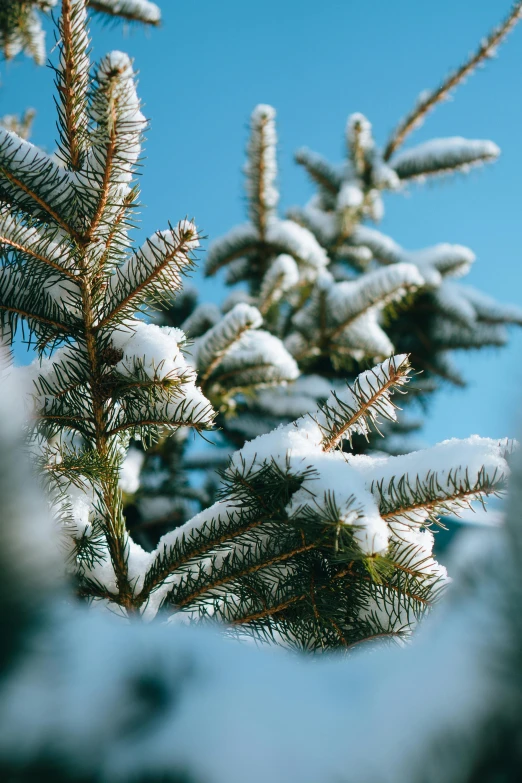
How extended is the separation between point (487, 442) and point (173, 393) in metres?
0.39

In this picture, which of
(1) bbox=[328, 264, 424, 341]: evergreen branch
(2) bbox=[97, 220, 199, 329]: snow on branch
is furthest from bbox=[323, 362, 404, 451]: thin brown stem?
(1) bbox=[328, 264, 424, 341]: evergreen branch

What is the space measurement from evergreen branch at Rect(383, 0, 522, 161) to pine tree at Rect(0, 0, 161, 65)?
48.7 inches

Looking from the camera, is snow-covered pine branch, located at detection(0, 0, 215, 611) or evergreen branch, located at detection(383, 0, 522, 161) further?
evergreen branch, located at detection(383, 0, 522, 161)

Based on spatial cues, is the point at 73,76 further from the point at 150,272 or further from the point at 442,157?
the point at 442,157

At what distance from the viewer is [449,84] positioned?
2.70 m

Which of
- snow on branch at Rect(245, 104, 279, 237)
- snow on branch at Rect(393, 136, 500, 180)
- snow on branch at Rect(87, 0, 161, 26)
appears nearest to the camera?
snow on branch at Rect(87, 0, 161, 26)

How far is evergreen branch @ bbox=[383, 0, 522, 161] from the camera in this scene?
239 cm

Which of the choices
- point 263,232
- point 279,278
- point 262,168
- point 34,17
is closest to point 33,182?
point 279,278

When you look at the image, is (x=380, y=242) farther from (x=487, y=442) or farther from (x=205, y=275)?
(x=487, y=442)

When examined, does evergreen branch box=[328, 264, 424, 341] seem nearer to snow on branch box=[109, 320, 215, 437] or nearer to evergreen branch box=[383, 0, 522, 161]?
evergreen branch box=[383, 0, 522, 161]

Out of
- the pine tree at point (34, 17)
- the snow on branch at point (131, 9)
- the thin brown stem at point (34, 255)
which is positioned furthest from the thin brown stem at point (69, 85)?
the snow on branch at point (131, 9)

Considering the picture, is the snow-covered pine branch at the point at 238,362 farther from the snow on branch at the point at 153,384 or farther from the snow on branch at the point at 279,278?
the snow on branch at the point at 153,384

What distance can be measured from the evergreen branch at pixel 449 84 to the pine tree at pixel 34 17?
1236 mm

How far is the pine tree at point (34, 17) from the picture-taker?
81.8 inches
